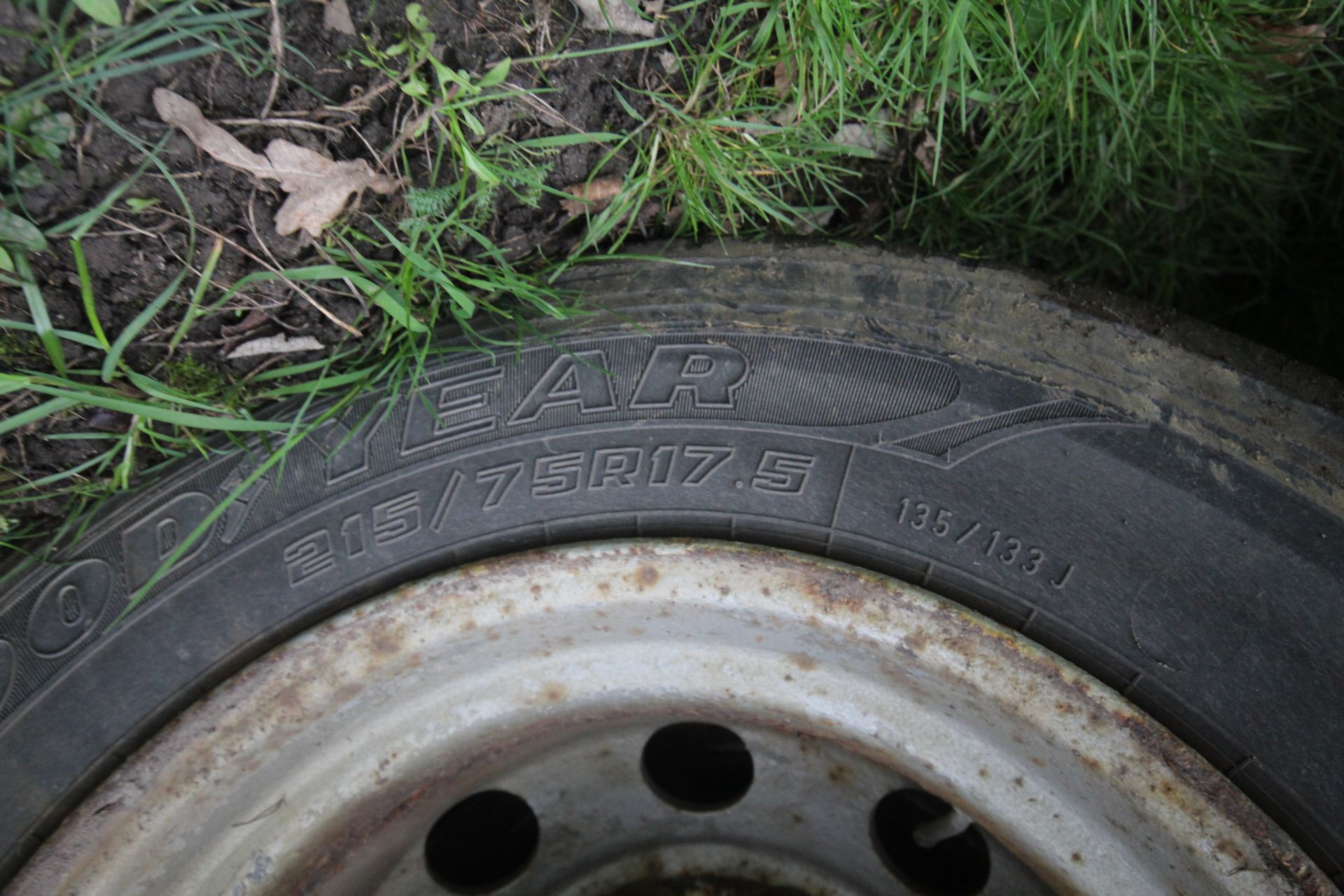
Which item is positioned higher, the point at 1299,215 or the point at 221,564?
the point at 1299,215

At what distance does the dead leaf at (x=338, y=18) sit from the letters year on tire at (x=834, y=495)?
1.72 feet

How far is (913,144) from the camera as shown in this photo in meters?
1.88

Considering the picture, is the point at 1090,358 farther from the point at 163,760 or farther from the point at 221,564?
the point at 163,760

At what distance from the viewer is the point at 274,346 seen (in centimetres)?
156

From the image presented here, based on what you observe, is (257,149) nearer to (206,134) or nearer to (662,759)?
(206,134)

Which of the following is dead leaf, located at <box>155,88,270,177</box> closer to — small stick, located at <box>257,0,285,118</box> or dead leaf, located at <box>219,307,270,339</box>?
small stick, located at <box>257,0,285,118</box>

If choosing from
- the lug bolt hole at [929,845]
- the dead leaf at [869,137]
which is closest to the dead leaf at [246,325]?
the dead leaf at [869,137]

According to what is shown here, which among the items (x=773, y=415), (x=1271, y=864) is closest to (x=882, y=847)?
(x=1271, y=864)

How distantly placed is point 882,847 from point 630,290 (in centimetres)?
117

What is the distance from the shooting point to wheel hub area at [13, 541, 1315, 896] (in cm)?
140

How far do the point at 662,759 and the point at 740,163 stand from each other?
1.22 meters

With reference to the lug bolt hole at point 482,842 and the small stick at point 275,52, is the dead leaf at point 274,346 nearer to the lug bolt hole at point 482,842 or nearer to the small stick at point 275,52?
the small stick at point 275,52

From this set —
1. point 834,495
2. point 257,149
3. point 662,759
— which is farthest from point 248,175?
point 662,759

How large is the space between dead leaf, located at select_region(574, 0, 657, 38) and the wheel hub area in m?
0.86
